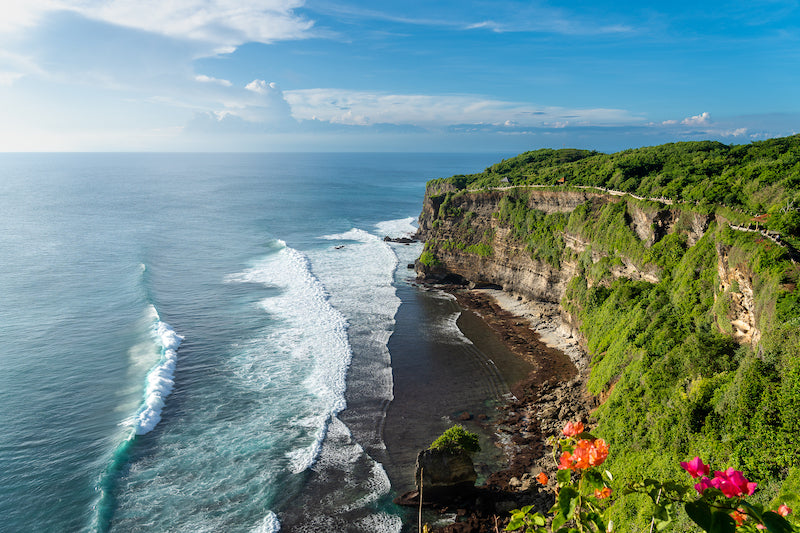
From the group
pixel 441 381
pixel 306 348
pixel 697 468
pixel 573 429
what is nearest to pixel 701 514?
pixel 697 468

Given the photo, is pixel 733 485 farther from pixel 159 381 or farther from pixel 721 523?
pixel 159 381

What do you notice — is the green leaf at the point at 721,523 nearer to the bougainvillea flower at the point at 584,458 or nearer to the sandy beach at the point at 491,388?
the bougainvillea flower at the point at 584,458

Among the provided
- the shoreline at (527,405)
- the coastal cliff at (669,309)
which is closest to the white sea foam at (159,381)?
the shoreline at (527,405)

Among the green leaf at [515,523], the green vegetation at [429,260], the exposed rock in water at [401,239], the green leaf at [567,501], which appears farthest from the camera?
the exposed rock in water at [401,239]

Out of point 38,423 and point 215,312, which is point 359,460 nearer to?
point 38,423

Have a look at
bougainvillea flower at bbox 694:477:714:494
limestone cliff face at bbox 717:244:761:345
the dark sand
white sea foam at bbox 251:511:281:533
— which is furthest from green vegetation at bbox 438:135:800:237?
white sea foam at bbox 251:511:281:533

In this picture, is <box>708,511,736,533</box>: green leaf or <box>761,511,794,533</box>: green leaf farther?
<box>708,511,736,533</box>: green leaf

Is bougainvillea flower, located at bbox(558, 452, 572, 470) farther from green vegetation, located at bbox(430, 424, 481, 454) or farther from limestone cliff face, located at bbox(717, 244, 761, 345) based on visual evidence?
limestone cliff face, located at bbox(717, 244, 761, 345)
